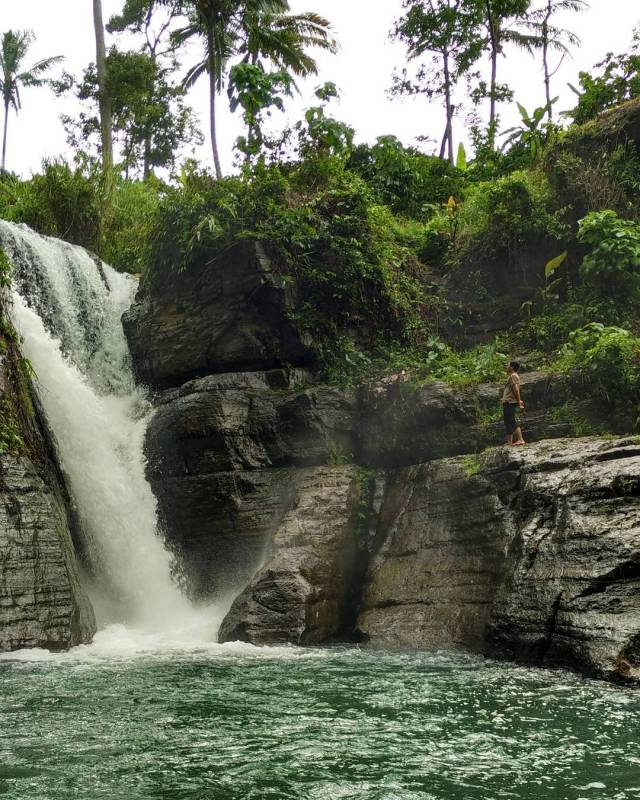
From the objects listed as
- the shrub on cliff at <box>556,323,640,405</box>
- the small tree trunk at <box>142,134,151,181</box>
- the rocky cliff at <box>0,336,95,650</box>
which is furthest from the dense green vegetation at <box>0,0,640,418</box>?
the small tree trunk at <box>142,134,151,181</box>

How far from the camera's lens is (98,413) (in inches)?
555

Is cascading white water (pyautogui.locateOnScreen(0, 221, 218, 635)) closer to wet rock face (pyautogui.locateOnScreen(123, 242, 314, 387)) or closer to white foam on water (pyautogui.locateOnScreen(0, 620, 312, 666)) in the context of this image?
white foam on water (pyautogui.locateOnScreen(0, 620, 312, 666))

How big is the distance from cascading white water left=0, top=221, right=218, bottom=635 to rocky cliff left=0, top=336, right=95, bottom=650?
43.7 inches

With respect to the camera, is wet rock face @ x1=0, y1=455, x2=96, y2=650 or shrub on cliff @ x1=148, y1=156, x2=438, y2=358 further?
shrub on cliff @ x1=148, y1=156, x2=438, y2=358

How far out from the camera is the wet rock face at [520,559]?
27.1ft

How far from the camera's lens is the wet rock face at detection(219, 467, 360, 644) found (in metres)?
10.4

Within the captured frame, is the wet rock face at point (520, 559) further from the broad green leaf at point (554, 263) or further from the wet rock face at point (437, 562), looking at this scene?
the broad green leaf at point (554, 263)

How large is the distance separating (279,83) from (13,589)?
49.4 ft

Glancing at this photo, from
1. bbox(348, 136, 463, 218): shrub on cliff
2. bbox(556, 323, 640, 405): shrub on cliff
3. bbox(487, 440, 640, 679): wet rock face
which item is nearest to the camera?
bbox(487, 440, 640, 679): wet rock face

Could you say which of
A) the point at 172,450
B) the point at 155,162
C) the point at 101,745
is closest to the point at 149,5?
the point at 155,162

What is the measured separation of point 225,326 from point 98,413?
2.95 m

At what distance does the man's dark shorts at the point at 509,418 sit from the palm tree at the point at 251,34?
16.1m

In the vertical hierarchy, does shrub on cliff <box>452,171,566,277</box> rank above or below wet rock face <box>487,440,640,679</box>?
above

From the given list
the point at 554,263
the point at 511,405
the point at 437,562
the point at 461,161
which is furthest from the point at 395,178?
the point at 437,562
